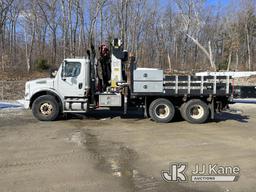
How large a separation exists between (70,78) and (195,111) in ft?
16.3

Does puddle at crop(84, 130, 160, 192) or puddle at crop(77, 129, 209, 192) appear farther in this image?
puddle at crop(84, 130, 160, 192)

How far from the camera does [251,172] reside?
7.03m

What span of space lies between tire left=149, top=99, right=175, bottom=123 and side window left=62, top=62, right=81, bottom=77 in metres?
3.15

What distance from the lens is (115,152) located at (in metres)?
8.66

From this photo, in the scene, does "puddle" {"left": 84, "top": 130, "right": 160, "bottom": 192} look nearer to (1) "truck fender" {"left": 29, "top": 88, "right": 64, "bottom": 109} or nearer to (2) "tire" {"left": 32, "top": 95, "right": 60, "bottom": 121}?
(2) "tire" {"left": 32, "top": 95, "right": 60, "bottom": 121}

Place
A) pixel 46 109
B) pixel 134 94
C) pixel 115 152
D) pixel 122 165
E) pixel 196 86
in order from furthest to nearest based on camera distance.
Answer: pixel 46 109
pixel 134 94
pixel 196 86
pixel 115 152
pixel 122 165

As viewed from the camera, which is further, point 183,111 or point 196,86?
point 183,111

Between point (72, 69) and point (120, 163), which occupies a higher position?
point (72, 69)

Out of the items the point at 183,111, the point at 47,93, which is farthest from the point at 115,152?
the point at 47,93

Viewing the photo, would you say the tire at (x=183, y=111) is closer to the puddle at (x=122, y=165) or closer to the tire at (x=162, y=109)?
the tire at (x=162, y=109)

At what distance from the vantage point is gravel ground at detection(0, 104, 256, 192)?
6.31 metres

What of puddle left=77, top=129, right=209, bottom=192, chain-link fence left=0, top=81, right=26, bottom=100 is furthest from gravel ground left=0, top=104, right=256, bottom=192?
chain-link fence left=0, top=81, right=26, bottom=100

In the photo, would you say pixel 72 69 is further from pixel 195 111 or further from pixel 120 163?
pixel 120 163

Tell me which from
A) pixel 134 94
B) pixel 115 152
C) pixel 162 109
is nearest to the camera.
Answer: pixel 115 152
